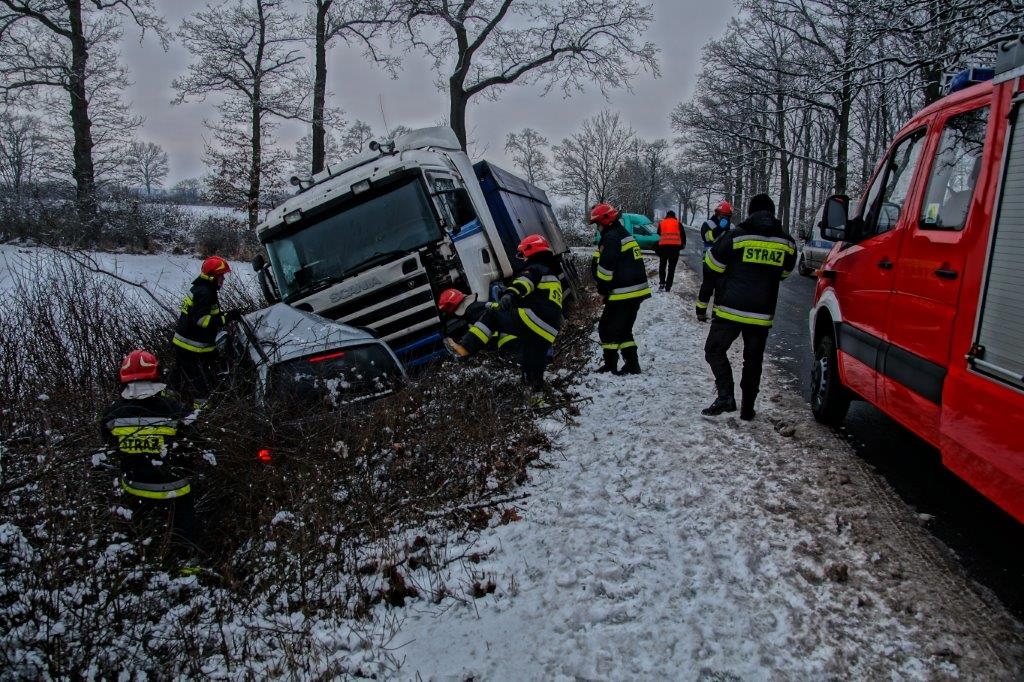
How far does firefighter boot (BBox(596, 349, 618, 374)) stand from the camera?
21.1ft

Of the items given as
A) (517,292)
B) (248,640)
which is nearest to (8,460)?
(248,640)

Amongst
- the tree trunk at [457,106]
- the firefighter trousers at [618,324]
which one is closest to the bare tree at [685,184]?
the tree trunk at [457,106]

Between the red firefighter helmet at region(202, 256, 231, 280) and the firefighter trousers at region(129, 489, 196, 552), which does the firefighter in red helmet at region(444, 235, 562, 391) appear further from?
the red firefighter helmet at region(202, 256, 231, 280)

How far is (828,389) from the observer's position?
4.59 metres

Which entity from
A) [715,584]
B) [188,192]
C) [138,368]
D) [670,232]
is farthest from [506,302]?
[188,192]

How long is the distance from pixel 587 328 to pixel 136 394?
6.26 metres

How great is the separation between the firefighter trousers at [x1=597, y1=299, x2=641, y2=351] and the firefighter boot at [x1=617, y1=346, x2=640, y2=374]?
0.06 m

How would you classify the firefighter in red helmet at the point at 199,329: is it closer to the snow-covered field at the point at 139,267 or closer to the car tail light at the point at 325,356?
the snow-covered field at the point at 139,267

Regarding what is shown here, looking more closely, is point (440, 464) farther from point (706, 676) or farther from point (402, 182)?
point (402, 182)

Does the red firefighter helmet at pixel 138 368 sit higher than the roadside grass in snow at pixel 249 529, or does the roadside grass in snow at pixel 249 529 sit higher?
the red firefighter helmet at pixel 138 368

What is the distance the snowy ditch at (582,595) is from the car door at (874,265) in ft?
2.55

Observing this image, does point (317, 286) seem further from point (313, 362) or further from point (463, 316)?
point (313, 362)

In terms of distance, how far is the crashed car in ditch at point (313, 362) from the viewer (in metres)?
4.82

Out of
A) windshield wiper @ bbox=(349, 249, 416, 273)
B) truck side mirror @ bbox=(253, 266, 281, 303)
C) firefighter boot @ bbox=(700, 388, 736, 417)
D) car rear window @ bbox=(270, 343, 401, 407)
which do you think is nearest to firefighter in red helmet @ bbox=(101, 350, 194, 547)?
car rear window @ bbox=(270, 343, 401, 407)
